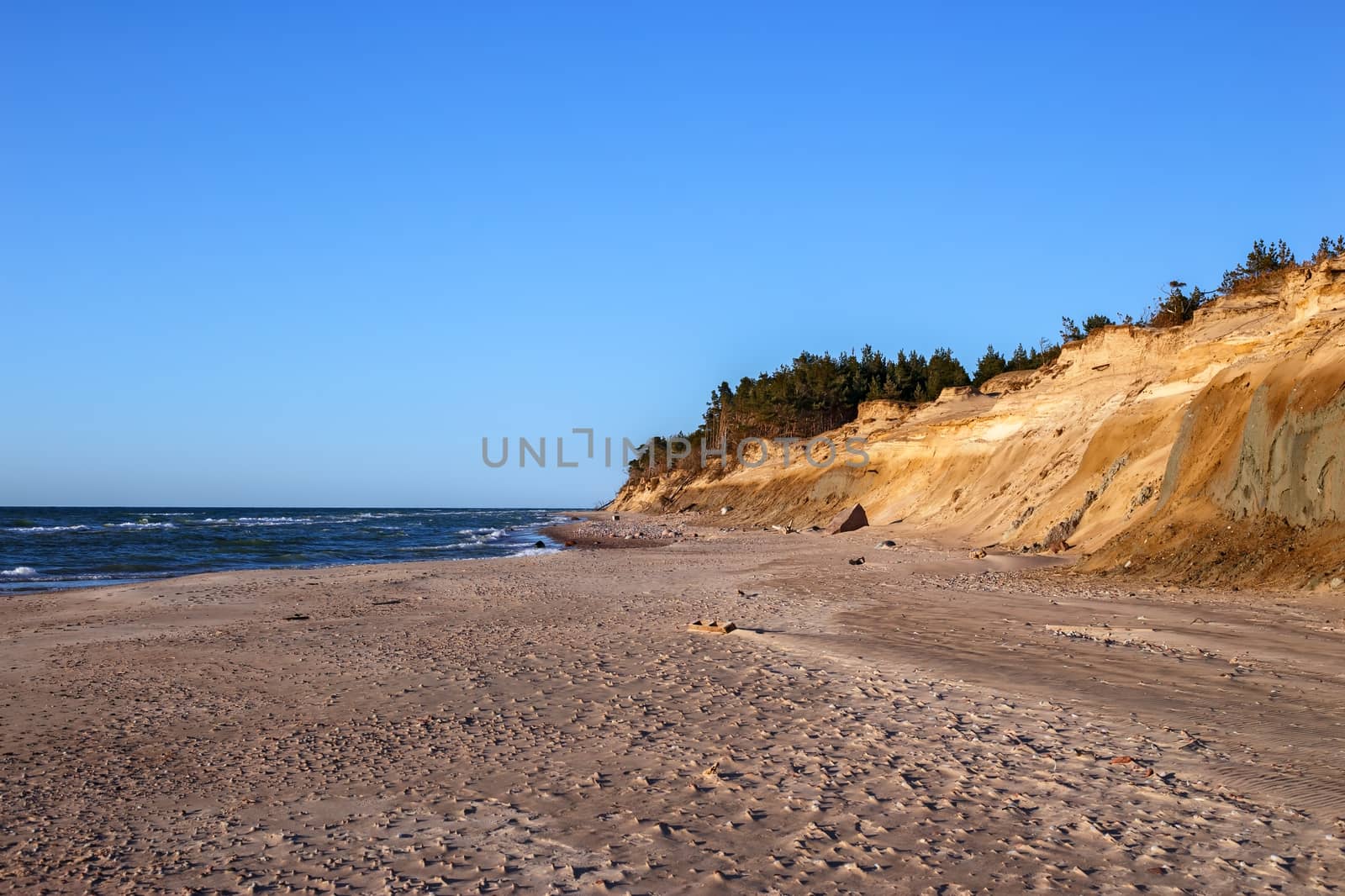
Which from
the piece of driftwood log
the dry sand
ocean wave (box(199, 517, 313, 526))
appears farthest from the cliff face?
ocean wave (box(199, 517, 313, 526))

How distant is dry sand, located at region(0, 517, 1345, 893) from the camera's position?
4.48m

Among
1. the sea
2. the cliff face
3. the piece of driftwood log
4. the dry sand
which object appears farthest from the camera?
the sea

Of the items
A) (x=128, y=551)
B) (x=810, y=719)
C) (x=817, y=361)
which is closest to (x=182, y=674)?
(x=810, y=719)

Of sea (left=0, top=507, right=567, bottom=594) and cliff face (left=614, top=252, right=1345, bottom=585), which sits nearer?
cliff face (left=614, top=252, right=1345, bottom=585)

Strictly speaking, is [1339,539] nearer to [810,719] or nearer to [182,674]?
[810,719]

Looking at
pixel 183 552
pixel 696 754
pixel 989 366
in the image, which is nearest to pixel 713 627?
pixel 696 754

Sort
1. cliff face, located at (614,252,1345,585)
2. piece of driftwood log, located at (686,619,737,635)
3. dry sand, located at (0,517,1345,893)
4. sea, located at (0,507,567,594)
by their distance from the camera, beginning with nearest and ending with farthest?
dry sand, located at (0,517,1345,893) → piece of driftwood log, located at (686,619,737,635) → cliff face, located at (614,252,1345,585) → sea, located at (0,507,567,594)

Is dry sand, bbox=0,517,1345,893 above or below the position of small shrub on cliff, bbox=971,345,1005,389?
below

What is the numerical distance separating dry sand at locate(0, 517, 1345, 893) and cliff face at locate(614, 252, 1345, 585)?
2607 millimetres

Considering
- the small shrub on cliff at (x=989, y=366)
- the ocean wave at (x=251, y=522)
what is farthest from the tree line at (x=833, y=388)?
the ocean wave at (x=251, y=522)

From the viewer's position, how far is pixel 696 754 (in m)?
6.18

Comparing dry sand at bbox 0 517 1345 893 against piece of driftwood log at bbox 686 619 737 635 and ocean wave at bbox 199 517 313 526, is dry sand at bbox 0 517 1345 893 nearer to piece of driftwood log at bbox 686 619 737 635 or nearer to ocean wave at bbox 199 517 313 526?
piece of driftwood log at bbox 686 619 737 635

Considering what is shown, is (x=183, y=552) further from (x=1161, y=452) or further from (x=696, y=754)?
(x=696, y=754)

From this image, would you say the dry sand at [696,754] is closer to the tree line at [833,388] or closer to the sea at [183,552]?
the sea at [183,552]
